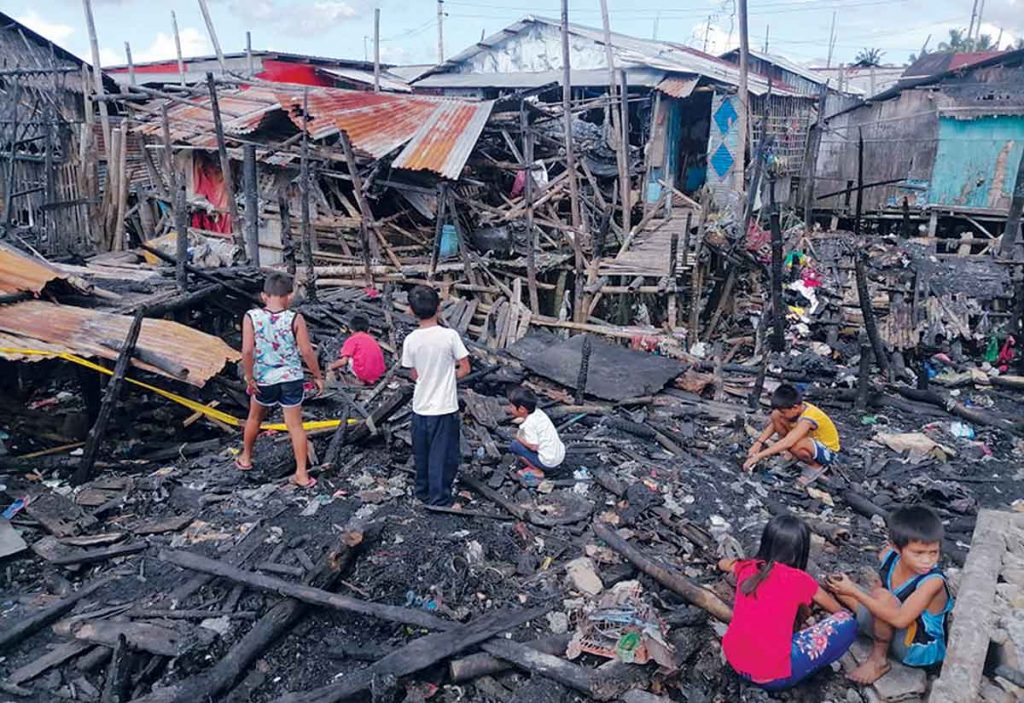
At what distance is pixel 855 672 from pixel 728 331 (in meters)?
10.1

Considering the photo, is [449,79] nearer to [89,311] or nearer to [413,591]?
[89,311]

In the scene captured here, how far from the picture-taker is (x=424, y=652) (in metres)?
3.75

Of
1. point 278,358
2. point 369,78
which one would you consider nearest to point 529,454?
point 278,358

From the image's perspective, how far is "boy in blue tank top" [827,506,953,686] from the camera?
3468mm

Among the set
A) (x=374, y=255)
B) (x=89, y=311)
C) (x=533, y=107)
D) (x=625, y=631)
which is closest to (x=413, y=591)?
(x=625, y=631)

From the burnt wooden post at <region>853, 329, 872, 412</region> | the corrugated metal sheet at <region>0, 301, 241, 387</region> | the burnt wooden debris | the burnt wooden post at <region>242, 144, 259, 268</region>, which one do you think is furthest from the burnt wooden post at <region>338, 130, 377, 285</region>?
the burnt wooden post at <region>853, 329, 872, 412</region>

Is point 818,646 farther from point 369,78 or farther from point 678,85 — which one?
point 369,78

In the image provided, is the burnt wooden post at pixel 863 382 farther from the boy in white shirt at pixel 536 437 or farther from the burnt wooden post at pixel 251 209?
the burnt wooden post at pixel 251 209

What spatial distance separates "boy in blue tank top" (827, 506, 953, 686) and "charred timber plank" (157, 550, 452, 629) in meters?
2.30

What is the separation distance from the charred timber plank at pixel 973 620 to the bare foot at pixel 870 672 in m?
0.34

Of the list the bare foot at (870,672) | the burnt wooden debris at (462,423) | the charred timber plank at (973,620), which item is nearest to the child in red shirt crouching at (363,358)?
the burnt wooden debris at (462,423)

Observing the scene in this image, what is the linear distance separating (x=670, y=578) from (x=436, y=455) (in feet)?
6.21

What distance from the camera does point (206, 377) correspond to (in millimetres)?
5480

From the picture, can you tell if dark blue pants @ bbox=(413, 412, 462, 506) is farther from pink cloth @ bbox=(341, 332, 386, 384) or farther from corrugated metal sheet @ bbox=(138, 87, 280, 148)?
corrugated metal sheet @ bbox=(138, 87, 280, 148)
